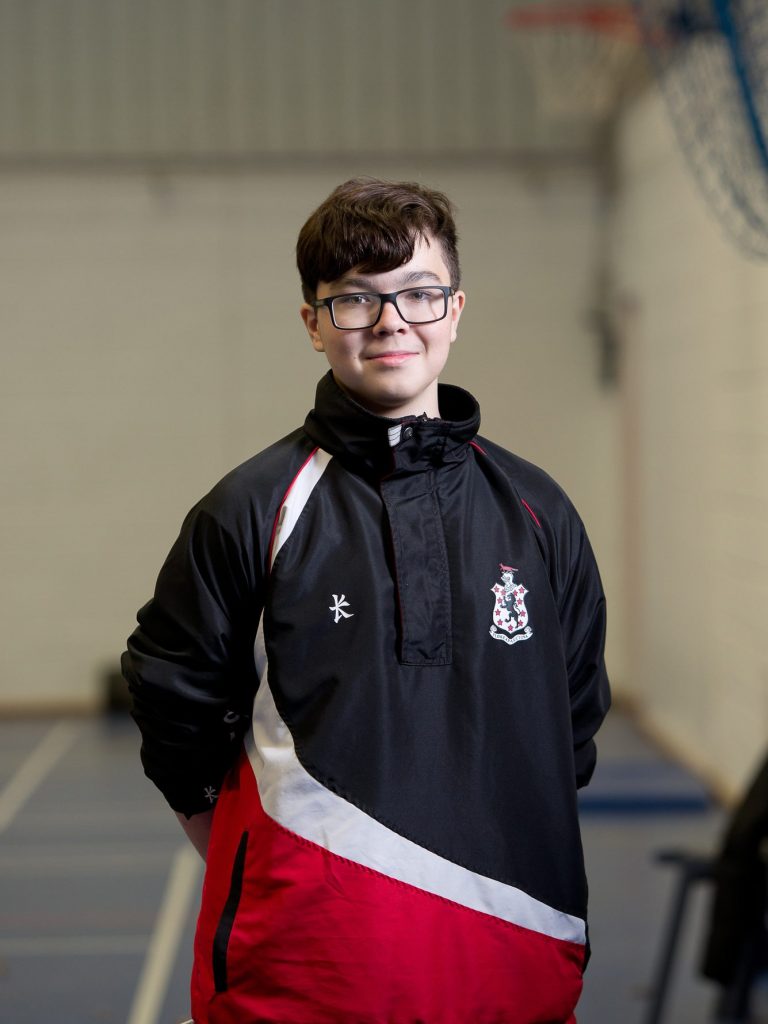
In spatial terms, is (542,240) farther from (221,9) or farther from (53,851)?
(53,851)

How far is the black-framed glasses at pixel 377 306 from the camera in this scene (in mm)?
1145


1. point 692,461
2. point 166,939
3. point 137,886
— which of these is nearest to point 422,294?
→ point 166,939

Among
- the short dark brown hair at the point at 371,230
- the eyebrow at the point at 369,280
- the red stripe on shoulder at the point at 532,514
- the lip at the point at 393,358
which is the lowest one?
the red stripe on shoulder at the point at 532,514

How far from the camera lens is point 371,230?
3.73ft

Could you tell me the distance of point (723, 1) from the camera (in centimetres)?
253

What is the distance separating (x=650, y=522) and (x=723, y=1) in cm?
349

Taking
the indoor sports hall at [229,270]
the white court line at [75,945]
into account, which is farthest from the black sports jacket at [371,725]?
the indoor sports hall at [229,270]

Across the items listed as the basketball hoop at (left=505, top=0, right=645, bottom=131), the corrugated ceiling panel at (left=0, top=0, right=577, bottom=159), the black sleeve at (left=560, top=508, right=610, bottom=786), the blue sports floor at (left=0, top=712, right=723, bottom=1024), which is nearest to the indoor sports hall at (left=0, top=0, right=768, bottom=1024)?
the corrugated ceiling panel at (left=0, top=0, right=577, bottom=159)

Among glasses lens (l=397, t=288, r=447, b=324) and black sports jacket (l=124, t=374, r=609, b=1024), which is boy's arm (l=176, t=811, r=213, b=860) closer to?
black sports jacket (l=124, t=374, r=609, b=1024)

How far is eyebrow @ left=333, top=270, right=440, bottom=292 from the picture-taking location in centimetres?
115

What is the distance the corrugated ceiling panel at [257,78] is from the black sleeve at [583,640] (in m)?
5.37

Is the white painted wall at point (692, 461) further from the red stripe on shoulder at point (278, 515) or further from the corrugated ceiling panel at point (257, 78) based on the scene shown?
the red stripe on shoulder at point (278, 515)

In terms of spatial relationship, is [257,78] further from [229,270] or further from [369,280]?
[369,280]

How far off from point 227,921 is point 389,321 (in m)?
0.55
